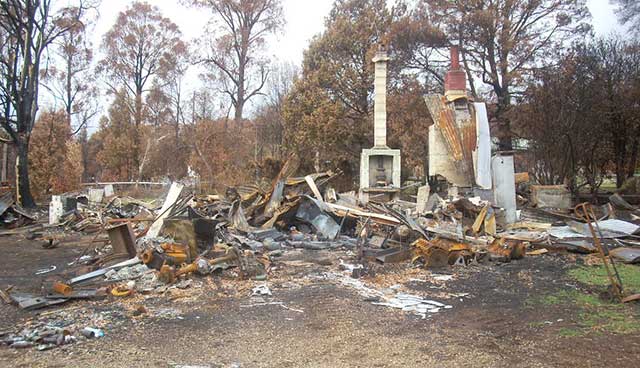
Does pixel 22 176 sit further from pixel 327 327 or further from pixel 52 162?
pixel 327 327

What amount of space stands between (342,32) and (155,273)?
2215 centimetres

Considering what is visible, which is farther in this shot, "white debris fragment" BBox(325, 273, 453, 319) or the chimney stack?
the chimney stack

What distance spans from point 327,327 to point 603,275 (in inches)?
190

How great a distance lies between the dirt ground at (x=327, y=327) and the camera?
436 centimetres

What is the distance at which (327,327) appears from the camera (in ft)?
17.6

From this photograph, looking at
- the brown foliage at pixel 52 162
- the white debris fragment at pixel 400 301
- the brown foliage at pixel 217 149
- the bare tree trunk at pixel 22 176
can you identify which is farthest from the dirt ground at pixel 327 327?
the brown foliage at pixel 217 149

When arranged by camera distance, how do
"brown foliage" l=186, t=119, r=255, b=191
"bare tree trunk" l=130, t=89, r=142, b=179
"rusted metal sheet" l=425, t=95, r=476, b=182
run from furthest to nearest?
"bare tree trunk" l=130, t=89, r=142, b=179, "brown foliage" l=186, t=119, r=255, b=191, "rusted metal sheet" l=425, t=95, r=476, b=182

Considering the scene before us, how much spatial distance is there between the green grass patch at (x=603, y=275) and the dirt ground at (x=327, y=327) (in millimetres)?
259

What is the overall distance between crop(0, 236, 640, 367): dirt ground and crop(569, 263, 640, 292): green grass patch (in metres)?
0.26

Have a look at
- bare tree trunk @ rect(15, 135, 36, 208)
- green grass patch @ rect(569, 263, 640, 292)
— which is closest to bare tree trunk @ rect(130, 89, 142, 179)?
bare tree trunk @ rect(15, 135, 36, 208)

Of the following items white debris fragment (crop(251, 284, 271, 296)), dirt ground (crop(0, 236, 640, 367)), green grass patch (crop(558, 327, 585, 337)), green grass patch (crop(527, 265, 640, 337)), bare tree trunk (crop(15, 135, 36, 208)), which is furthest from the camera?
bare tree trunk (crop(15, 135, 36, 208))

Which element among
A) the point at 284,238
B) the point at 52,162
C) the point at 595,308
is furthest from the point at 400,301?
the point at 52,162

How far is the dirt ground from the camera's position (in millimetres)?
4355

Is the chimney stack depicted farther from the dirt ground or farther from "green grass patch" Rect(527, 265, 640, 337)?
A: "green grass patch" Rect(527, 265, 640, 337)
